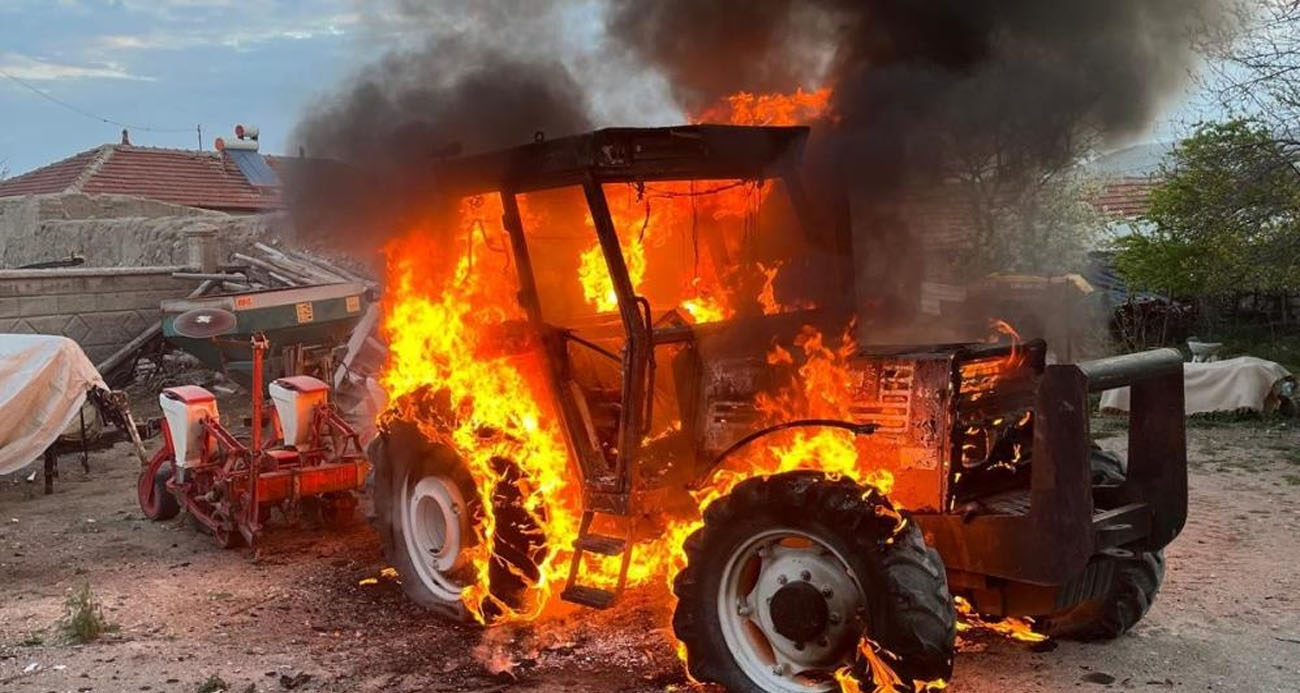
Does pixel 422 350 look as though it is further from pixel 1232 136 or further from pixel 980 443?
pixel 1232 136

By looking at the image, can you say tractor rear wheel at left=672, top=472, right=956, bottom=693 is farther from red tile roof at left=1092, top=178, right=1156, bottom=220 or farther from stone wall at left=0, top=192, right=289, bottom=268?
red tile roof at left=1092, top=178, right=1156, bottom=220

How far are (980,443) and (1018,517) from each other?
548 millimetres

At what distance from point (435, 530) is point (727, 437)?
2063 mm

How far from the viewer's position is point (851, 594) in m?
4.25

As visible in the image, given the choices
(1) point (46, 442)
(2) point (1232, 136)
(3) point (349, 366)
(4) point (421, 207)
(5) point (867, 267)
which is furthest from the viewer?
(2) point (1232, 136)

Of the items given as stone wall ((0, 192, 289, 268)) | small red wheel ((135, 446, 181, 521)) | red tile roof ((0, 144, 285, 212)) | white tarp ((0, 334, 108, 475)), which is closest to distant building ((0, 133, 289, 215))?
red tile roof ((0, 144, 285, 212))

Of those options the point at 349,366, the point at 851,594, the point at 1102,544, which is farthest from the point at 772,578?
the point at 349,366

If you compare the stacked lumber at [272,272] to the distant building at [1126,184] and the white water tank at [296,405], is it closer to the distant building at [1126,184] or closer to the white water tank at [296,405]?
the white water tank at [296,405]

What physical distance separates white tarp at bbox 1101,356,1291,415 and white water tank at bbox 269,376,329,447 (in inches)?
369

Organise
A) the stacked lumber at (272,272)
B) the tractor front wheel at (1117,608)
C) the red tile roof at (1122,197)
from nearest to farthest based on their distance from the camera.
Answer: the tractor front wheel at (1117,608) < the stacked lumber at (272,272) < the red tile roof at (1122,197)

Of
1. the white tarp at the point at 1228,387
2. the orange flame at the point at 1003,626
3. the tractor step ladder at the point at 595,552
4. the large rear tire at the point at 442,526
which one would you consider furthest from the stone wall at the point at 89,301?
the orange flame at the point at 1003,626

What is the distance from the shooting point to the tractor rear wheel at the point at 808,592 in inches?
155

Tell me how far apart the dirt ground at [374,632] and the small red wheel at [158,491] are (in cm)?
19

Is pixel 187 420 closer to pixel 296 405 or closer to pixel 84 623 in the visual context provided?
pixel 296 405
